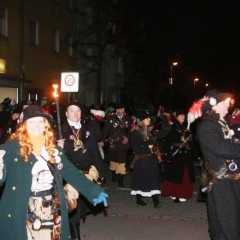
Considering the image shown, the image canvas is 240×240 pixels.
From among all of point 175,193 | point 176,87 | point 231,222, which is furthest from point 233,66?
point 231,222

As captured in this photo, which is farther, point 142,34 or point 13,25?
point 142,34

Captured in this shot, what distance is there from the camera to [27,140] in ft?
14.8

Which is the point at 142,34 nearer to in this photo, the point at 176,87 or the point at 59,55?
the point at 59,55

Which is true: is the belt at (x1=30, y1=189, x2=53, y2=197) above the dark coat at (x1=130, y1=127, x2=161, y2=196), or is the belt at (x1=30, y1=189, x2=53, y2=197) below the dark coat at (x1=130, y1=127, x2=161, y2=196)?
above

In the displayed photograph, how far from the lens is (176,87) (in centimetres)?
5866

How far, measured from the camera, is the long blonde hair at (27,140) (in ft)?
14.6

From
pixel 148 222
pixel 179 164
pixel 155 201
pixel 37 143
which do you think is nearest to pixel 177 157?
pixel 179 164

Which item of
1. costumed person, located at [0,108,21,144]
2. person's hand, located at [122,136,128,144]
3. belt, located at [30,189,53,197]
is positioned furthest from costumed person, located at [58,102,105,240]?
→ person's hand, located at [122,136,128,144]

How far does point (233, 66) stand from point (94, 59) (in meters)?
33.4

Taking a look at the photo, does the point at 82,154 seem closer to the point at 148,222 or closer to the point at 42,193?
the point at 148,222

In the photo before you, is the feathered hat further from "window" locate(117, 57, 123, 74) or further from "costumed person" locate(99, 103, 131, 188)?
"window" locate(117, 57, 123, 74)

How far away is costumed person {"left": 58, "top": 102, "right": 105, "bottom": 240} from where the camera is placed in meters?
6.81

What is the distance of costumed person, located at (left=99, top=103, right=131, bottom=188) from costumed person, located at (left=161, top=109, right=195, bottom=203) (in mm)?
2880

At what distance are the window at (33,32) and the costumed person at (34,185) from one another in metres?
20.2
